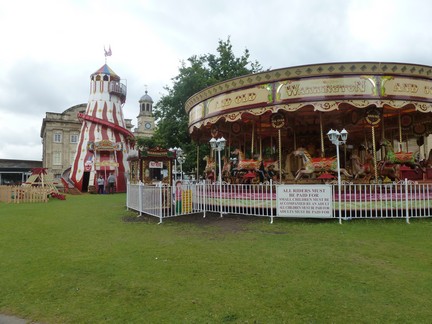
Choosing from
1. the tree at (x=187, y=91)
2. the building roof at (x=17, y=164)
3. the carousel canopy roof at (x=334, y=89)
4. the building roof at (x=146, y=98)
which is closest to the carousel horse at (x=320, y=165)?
the carousel canopy roof at (x=334, y=89)

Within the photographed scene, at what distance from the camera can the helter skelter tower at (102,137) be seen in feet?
96.2

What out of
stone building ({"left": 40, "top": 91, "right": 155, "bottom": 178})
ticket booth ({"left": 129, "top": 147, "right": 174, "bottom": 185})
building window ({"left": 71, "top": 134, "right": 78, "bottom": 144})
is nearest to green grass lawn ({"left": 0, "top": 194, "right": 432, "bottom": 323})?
ticket booth ({"left": 129, "top": 147, "right": 174, "bottom": 185})

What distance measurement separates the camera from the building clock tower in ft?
209

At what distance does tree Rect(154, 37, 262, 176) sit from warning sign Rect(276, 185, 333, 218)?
1296 centimetres

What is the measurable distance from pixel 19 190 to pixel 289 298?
18.0 meters

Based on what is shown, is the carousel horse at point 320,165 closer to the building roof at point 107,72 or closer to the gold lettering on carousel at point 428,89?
the gold lettering on carousel at point 428,89

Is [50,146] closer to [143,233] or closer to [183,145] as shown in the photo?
[183,145]

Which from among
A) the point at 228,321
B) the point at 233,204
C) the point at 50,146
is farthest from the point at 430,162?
the point at 50,146

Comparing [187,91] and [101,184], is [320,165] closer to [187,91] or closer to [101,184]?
[187,91]

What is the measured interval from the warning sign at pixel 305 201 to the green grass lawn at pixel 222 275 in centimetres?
79

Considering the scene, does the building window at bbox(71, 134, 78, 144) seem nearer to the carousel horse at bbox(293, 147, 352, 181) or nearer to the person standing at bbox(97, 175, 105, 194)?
the person standing at bbox(97, 175, 105, 194)

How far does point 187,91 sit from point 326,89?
505 inches

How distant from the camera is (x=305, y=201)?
834 centimetres

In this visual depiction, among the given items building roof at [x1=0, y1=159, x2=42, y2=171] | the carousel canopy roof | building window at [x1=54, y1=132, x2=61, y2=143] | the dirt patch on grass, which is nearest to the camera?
the dirt patch on grass
